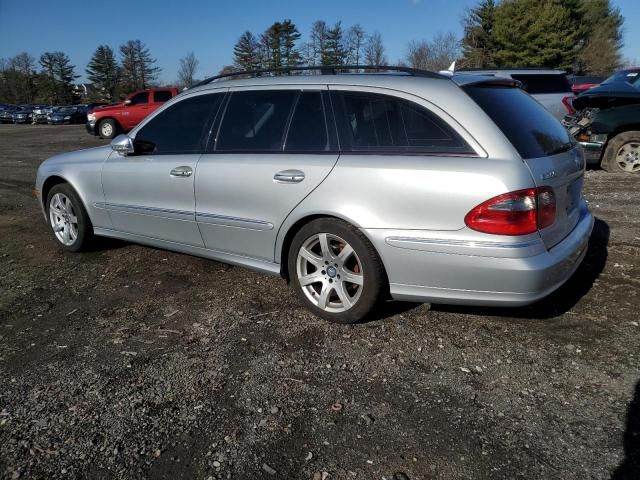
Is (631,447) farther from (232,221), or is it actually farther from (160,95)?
(160,95)

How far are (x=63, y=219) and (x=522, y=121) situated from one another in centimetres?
437

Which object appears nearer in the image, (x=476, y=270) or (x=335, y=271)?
(x=476, y=270)

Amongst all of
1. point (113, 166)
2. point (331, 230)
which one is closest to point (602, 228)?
point (331, 230)

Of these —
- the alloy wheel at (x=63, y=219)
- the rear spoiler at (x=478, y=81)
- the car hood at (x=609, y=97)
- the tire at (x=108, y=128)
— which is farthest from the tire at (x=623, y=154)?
the tire at (x=108, y=128)

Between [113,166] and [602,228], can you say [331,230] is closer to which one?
[113,166]

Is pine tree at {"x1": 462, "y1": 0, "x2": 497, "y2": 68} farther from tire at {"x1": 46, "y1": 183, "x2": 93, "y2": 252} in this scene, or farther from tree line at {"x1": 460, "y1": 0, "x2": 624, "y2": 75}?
tire at {"x1": 46, "y1": 183, "x2": 93, "y2": 252}

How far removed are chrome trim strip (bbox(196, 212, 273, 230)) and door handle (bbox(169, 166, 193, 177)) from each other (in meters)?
0.32

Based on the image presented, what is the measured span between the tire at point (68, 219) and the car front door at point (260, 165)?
1650 mm

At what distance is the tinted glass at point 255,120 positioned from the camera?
3793 mm

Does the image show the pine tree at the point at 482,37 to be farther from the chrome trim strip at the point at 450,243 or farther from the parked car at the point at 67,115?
the chrome trim strip at the point at 450,243

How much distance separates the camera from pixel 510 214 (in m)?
2.86

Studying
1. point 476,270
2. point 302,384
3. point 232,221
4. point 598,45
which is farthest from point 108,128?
point 598,45

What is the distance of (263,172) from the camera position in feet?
12.0

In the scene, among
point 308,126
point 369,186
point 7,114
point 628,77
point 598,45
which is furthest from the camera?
point 598,45
